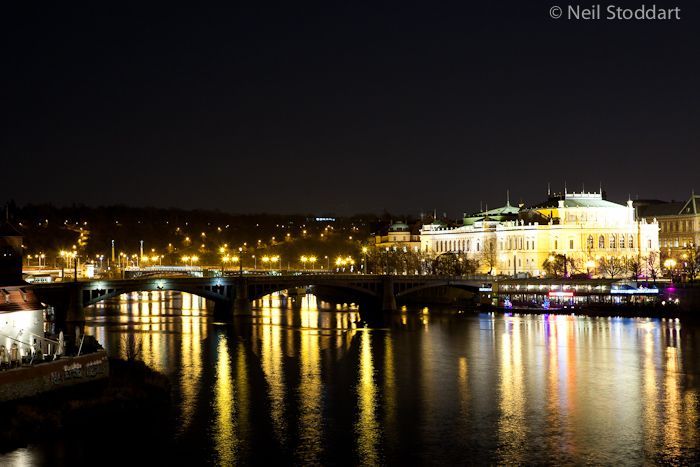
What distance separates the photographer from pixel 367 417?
39844mm

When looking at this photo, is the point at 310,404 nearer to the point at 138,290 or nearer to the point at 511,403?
the point at 511,403

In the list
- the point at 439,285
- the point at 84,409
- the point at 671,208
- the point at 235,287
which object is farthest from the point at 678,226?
the point at 84,409

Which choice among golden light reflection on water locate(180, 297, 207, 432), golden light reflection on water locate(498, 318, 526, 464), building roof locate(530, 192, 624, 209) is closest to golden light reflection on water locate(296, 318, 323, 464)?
golden light reflection on water locate(180, 297, 207, 432)

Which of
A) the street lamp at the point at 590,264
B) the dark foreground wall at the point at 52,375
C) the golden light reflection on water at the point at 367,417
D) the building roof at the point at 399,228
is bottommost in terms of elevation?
the golden light reflection on water at the point at 367,417

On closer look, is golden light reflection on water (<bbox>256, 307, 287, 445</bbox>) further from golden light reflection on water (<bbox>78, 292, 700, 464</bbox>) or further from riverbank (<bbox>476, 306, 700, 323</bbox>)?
riverbank (<bbox>476, 306, 700, 323</bbox>)

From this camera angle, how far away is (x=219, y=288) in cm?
8725

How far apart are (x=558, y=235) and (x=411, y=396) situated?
95969mm

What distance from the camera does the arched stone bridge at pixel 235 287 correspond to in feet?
250

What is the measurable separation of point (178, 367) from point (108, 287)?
2726 centimetres

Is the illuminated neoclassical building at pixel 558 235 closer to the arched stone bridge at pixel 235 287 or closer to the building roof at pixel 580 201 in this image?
the building roof at pixel 580 201

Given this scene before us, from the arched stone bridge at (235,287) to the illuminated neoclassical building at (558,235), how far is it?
109 ft

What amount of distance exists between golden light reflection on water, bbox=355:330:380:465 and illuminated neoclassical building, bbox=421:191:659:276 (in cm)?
8172

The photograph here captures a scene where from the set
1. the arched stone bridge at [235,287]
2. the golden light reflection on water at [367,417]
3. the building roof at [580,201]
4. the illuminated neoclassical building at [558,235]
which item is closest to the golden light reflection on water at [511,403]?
the golden light reflection on water at [367,417]

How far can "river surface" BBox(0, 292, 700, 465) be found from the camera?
34031mm
